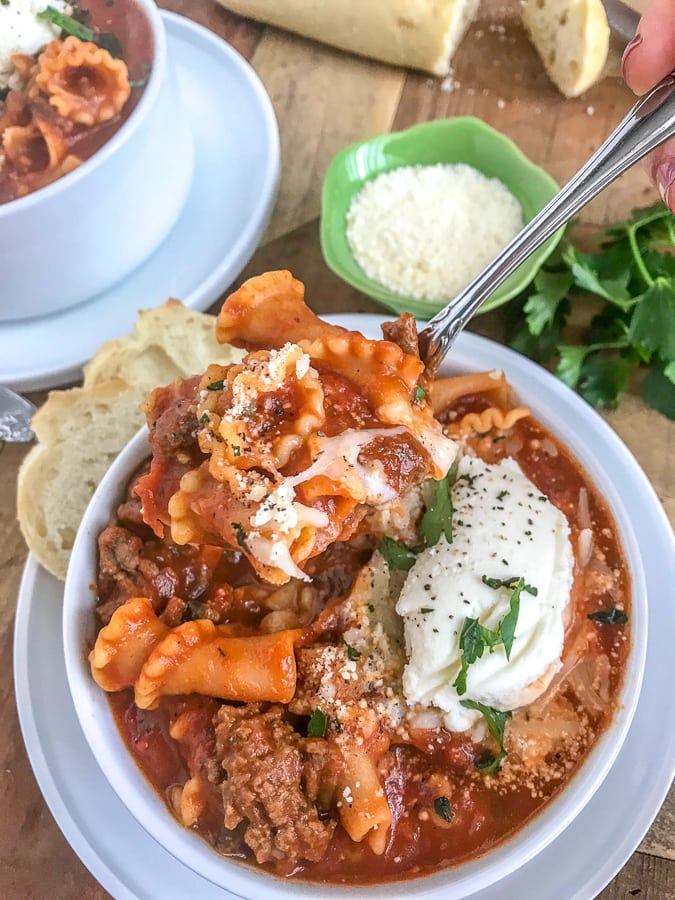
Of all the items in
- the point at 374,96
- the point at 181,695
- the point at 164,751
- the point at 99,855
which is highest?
the point at 374,96

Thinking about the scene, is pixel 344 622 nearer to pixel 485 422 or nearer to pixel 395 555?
pixel 395 555

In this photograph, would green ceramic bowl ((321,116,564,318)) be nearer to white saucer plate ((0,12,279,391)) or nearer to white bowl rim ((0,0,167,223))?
white saucer plate ((0,12,279,391))

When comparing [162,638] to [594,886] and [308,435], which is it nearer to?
[308,435]

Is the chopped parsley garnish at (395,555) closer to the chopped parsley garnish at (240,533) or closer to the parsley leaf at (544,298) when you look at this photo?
the chopped parsley garnish at (240,533)

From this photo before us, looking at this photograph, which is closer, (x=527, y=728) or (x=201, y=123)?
(x=527, y=728)

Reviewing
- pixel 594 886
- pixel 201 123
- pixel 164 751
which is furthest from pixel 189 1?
pixel 594 886

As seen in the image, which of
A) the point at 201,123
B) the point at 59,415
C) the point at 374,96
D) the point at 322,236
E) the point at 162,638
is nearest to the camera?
the point at 162,638
